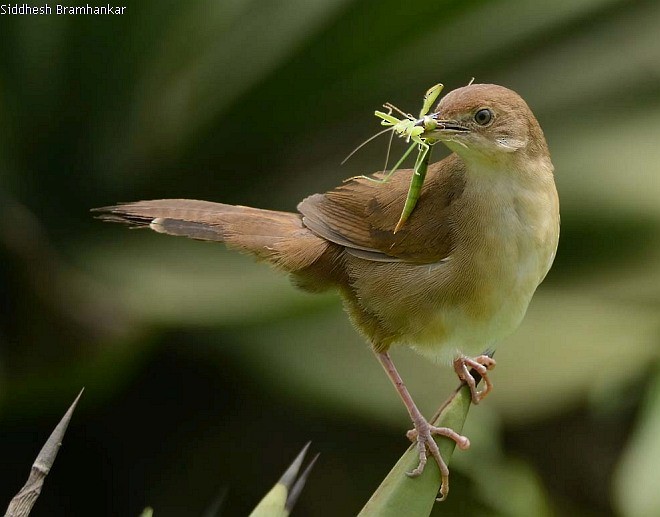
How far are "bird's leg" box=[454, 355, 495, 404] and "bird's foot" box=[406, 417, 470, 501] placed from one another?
86 mm

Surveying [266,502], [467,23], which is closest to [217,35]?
[467,23]

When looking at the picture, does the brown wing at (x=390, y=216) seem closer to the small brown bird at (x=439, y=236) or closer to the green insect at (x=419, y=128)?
the small brown bird at (x=439, y=236)

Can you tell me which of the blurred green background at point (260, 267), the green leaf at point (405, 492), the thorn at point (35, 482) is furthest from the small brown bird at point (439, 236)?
the blurred green background at point (260, 267)

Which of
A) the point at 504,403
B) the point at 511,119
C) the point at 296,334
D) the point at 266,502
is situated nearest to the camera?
the point at 266,502

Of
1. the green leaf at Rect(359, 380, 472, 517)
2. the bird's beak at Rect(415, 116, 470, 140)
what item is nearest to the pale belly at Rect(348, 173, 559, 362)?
the bird's beak at Rect(415, 116, 470, 140)

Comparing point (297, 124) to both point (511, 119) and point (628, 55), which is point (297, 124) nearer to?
point (628, 55)

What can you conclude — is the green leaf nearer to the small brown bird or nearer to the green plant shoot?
the small brown bird

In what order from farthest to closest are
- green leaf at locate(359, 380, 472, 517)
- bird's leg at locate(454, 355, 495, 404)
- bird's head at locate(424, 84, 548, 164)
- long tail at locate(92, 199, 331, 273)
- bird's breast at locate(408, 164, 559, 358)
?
1. long tail at locate(92, 199, 331, 273)
2. bird's breast at locate(408, 164, 559, 358)
3. bird's head at locate(424, 84, 548, 164)
4. bird's leg at locate(454, 355, 495, 404)
5. green leaf at locate(359, 380, 472, 517)

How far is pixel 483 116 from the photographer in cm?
211

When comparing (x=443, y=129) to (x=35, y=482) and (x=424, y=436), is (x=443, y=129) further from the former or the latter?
(x=35, y=482)

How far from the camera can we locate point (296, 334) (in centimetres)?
373

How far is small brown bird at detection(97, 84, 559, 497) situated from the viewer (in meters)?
2.18

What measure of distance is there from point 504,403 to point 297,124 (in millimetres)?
1301

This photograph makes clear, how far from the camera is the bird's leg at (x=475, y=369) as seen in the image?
77.2 inches
